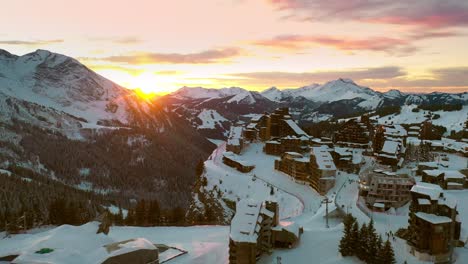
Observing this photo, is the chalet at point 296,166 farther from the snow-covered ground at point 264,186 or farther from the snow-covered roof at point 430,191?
the snow-covered roof at point 430,191

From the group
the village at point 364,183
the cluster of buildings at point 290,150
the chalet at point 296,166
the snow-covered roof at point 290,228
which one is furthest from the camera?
the chalet at point 296,166

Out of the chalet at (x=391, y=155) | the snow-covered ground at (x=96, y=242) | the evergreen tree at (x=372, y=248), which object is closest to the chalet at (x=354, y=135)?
the chalet at (x=391, y=155)

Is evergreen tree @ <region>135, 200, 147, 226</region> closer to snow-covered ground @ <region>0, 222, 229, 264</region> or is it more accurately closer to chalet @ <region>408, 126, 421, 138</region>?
snow-covered ground @ <region>0, 222, 229, 264</region>

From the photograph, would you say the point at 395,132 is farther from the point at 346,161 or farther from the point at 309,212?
the point at 309,212

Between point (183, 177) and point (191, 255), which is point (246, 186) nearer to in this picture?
point (191, 255)

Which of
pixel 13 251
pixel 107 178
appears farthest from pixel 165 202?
pixel 13 251

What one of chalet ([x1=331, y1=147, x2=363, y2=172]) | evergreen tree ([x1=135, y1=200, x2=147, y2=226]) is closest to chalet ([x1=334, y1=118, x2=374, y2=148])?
chalet ([x1=331, y1=147, x2=363, y2=172])
